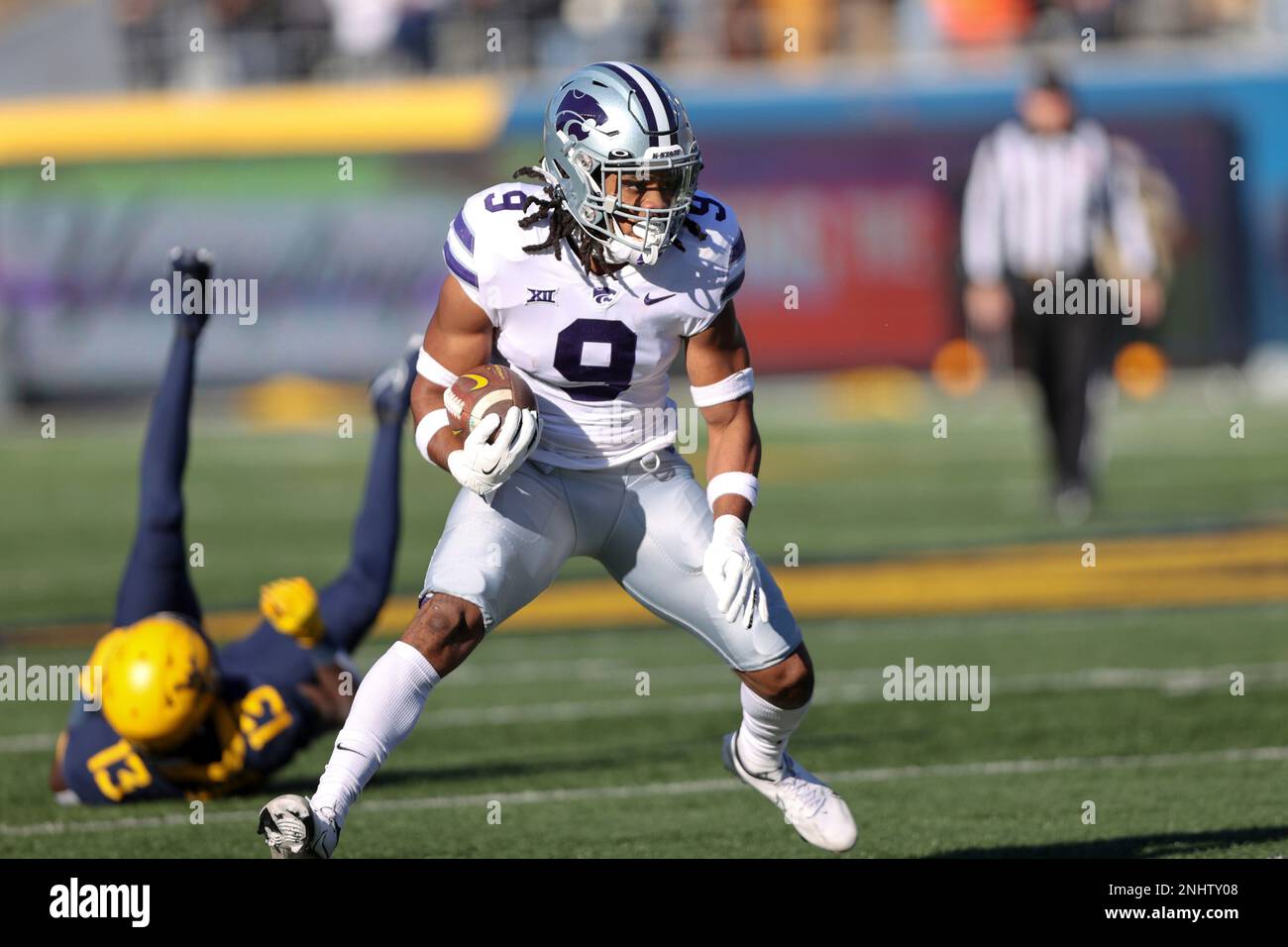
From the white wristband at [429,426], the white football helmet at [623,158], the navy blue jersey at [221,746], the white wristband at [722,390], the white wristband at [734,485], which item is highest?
the white football helmet at [623,158]

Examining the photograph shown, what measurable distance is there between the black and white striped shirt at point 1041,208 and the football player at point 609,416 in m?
6.93

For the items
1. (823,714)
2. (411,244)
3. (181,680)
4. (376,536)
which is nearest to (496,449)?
(181,680)

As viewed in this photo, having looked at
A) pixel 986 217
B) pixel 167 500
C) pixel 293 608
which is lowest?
pixel 986 217

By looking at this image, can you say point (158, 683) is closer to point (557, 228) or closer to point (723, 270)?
point (557, 228)

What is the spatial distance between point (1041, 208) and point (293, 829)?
823 cm

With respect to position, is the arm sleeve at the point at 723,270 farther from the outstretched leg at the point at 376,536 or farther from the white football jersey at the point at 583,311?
the outstretched leg at the point at 376,536

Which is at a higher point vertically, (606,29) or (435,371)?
Answer: (435,371)

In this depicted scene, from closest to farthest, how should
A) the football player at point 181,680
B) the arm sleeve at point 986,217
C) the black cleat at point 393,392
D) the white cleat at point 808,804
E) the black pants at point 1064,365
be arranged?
the white cleat at point 808,804
the football player at point 181,680
the black cleat at point 393,392
the black pants at point 1064,365
the arm sleeve at point 986,217

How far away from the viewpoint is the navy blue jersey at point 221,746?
18.6 ft

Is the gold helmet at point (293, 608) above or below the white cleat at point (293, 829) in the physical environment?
below

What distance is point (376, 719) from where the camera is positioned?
442cm

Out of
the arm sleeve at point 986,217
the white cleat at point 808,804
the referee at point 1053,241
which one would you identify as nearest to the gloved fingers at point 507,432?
the white cleat at point 808,804
